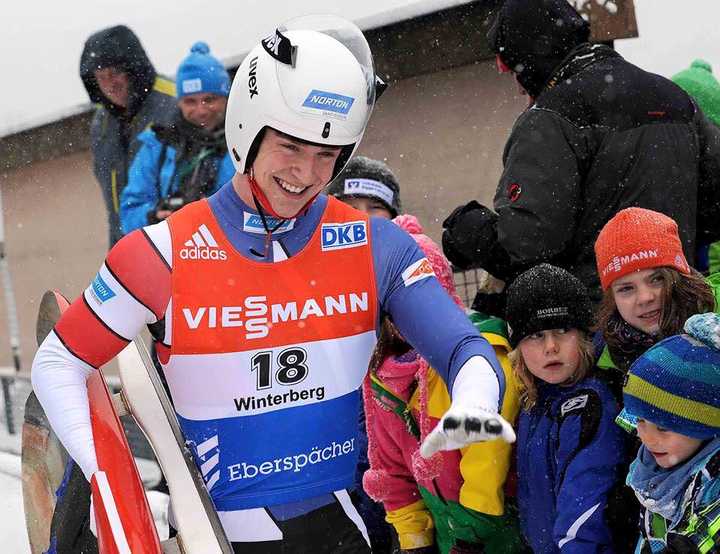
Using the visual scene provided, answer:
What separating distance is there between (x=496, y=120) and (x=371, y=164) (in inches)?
71.7

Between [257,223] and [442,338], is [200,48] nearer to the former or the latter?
[257,223]

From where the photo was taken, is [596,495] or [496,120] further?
[496,120]

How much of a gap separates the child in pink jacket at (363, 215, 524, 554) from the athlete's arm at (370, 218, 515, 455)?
2.55 feet

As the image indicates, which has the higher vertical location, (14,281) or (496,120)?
(496,120)

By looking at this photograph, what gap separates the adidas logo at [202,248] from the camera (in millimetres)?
2699

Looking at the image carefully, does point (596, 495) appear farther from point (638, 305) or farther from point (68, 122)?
point (68, 122)

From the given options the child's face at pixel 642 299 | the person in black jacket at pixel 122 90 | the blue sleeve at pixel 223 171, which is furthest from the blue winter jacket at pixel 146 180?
the child's face at pixel 642 299

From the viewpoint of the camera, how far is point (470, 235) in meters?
3.46

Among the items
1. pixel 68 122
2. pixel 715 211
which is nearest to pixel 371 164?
pixel 715 211

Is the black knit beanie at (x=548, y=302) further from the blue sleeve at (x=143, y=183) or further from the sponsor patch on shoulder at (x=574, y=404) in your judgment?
the blue sleeve at (x=143, y=183)

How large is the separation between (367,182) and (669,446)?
7.15ft

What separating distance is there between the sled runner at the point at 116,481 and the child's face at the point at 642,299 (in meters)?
1.41

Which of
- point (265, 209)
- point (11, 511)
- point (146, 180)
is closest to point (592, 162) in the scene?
point (265, 209)

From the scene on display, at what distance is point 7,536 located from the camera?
229 inches
